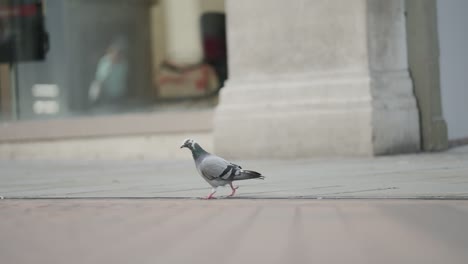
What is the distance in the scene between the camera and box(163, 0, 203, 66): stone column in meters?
14.2

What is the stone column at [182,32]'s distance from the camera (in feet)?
46.5

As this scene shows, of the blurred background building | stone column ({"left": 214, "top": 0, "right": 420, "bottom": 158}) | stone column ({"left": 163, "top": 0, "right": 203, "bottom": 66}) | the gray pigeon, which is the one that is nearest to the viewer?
the gray pigeon

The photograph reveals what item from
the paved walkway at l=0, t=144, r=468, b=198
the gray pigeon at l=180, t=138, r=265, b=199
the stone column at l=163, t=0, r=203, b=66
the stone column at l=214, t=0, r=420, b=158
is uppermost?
the stone column at l=163, t=0, r=203, b=66

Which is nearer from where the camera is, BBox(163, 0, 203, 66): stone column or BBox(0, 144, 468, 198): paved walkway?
BBox(0, 144, 468, 198): paved walkway

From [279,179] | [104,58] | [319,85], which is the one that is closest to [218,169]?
[279,179]

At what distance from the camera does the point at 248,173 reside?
252 inches

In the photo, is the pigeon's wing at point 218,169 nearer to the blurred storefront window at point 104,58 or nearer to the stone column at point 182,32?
the blurred storefront window at point 104,58

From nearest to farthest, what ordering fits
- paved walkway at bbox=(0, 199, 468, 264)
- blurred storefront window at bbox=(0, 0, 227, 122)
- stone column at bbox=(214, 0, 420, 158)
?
paved walkway at bbox=(0, 199, 468, 264) → stone column at bbox=(214, 0, 420, 158) → blurred storefront window at bbox=(0, 0, 227, 122)

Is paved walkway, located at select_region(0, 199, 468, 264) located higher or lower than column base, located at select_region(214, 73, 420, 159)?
lower

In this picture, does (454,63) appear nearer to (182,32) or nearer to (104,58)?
(182,32)

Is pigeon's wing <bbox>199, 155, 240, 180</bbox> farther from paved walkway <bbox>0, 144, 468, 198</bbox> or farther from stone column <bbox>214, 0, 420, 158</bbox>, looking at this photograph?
stone column <bbox>214, 0, 420, 158</bbox>

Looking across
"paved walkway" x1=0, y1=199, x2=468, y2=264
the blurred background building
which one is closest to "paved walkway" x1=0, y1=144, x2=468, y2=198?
the blurred background building

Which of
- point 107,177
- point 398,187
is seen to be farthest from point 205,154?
point 107,177

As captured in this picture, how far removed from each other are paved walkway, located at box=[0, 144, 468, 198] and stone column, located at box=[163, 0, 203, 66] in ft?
6.35
